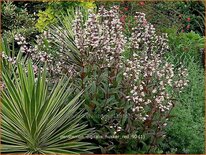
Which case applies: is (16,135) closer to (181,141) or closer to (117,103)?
(117,103)

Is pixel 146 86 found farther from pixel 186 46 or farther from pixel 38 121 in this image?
pixel 186 46

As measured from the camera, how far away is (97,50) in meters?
4.14

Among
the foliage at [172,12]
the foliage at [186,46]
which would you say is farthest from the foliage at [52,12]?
the foliage at [186,46]

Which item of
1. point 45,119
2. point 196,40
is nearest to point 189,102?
point 45,119

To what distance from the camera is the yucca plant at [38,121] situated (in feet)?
12.5

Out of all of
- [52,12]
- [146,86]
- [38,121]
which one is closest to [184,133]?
[146,86]

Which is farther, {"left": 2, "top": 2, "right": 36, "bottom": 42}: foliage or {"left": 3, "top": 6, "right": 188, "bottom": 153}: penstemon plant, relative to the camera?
{"left": 2, "top": 2, "right": 36, "bottom": 42}: foliage

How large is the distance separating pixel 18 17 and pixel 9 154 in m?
4.08

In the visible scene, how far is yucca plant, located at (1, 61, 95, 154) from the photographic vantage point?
3811 millimetres

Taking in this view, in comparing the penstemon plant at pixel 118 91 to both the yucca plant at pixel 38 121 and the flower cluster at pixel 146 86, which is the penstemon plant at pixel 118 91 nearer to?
the flower cluster at pixel 146 86

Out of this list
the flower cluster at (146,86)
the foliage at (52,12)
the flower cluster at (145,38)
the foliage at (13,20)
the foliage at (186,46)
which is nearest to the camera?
the flower cluster at (146,86)

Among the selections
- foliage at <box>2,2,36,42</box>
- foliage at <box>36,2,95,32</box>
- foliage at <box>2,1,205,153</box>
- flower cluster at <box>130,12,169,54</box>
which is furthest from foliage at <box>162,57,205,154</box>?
foliage at <box>2,2,36,42</box>

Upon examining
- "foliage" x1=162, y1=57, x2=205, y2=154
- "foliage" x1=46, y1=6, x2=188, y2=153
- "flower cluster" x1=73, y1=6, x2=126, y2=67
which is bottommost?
"foliage" x1=162, y1=57, x2=205, y2=154

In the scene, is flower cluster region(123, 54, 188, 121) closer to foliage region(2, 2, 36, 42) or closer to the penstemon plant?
the penstemon plant
